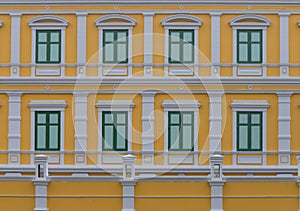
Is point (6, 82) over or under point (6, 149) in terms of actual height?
over

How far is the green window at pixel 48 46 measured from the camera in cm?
2958

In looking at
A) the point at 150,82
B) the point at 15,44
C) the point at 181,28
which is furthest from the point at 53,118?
the point at 181,28

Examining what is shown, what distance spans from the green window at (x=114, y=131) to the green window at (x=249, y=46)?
181 inches

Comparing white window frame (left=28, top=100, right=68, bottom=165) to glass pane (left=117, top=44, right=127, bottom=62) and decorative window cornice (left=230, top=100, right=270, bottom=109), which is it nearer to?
glass pane (left=117, top=44, right=127, bottom=62)

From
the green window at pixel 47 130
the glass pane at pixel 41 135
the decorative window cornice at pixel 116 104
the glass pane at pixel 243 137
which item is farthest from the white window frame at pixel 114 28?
the glass pane at pixel 243 137

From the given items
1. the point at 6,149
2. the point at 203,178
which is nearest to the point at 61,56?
the point at 6,149

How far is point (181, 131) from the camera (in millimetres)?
29578

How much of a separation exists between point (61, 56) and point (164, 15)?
388 cm

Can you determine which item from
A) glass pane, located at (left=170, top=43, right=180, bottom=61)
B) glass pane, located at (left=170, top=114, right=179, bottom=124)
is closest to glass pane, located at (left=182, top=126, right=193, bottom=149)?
glass pane, located at (left=170, top=114, right=179, bottom=124)

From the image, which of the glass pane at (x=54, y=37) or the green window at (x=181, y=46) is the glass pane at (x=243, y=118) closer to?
the green window at (x=181, y=46)

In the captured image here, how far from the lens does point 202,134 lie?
2952cm

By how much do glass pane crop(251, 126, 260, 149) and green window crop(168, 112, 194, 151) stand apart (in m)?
2.10

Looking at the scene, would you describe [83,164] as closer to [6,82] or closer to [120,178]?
[6,82]

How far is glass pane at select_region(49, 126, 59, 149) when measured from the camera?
96.8 ft
